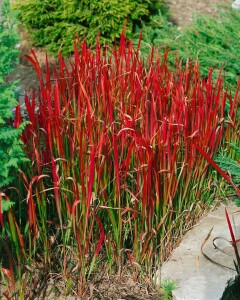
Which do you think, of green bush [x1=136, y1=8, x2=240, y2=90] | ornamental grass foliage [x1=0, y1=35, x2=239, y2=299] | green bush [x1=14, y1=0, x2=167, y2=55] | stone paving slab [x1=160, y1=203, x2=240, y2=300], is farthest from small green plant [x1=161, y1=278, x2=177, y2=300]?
green bush [x1=14, y1=0, x2=167, y2=55]

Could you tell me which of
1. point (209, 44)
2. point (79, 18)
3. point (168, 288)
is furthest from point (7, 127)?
point (79, 18)

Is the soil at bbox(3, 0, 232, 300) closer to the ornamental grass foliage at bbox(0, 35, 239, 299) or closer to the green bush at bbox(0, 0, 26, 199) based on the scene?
the ornamental grass foliage at bbox(0, 35, 239, 299)

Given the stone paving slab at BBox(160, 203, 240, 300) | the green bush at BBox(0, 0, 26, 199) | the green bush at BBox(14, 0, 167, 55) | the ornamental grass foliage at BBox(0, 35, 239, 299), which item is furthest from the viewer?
the green bush at BBox(14, 0, 167, 55)

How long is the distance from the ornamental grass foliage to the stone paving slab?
0.08 metres

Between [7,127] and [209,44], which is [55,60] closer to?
[209,44]

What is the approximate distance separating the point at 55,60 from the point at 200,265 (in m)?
3.56

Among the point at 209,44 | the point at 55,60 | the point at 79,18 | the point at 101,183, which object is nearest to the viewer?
the point at 101,183

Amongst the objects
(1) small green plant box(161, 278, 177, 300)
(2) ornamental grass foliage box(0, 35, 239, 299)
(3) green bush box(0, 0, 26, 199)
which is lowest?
(1) small green plant box(161, 278, 177, 300)

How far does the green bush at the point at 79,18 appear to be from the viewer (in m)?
5.78

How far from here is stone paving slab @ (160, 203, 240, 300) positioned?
294cm

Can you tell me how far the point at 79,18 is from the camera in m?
5.97

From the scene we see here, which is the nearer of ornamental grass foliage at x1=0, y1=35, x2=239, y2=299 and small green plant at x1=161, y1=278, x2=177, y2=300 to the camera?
ornamental grass foliage at x1=0, y1=35, x2=239, y2=299

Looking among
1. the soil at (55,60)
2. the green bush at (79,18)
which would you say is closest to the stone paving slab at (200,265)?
the soil at (55,60)

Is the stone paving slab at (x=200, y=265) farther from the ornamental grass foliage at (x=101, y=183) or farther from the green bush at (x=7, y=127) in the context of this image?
the green bush at (x=7, y=127)
